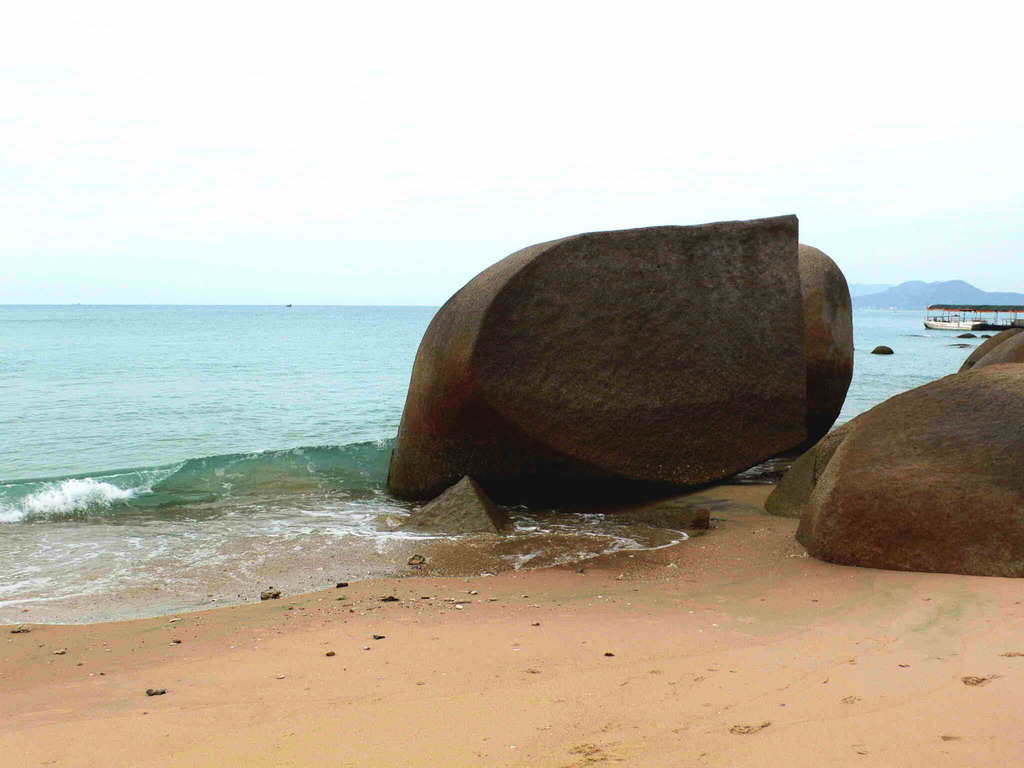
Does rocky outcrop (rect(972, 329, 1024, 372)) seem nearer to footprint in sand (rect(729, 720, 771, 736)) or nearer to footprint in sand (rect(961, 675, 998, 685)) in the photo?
A: footprint in sand (rect(961, 675, 998, 685))

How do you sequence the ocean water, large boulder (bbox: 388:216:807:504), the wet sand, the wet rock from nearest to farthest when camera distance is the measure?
the wet sand → the ocean water → the wet rock → large boulder (bbox: 388:216:807:504)

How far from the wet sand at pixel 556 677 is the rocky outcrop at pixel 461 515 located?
4.95ft

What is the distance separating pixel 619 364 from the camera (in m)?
7.10

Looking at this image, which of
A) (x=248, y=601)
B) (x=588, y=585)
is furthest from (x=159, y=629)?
(x=588, y=585)

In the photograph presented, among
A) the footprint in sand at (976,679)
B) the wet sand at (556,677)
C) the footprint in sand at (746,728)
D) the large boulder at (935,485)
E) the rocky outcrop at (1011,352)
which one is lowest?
the wet sand at (556,677)

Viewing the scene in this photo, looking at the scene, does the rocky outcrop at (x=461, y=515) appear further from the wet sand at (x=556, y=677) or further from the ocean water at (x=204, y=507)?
the wet sand at (x=556, y=677)

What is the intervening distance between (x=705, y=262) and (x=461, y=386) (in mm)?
2296

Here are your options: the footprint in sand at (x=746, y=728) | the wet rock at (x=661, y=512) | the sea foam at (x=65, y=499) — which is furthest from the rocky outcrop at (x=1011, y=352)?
the sea foam at (x=65, y=499)

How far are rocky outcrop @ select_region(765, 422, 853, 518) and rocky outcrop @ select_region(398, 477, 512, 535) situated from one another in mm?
2149

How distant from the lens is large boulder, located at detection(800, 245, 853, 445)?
31.9 ft

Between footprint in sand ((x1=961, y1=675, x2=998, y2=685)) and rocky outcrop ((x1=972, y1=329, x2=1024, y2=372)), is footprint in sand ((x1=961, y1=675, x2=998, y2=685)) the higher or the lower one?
the lower one

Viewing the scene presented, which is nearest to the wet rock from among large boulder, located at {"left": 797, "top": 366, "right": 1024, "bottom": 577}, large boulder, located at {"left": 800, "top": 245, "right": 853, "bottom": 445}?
large boulder, located at {"left": 797, "top": 366, "right": 1024, "bottom": 577}

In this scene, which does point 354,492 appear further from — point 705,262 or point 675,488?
point 705,262

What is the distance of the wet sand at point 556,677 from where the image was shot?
8.86ft
